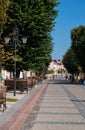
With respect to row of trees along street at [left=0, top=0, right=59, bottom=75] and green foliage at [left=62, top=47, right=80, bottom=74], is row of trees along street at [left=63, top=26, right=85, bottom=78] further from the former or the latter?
row of trees along street at [left=0, top=0, right=59, bottom=75]

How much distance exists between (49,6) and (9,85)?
10.1 meters

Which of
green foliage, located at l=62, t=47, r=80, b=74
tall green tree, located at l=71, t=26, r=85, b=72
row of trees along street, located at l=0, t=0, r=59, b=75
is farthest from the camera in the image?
green foliage, located at l=62, t=47, r=80, b=74

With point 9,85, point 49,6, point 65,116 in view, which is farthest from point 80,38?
point 65,116

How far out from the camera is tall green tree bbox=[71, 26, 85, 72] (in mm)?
81125

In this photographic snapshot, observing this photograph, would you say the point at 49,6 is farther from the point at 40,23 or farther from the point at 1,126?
the point at 1,126

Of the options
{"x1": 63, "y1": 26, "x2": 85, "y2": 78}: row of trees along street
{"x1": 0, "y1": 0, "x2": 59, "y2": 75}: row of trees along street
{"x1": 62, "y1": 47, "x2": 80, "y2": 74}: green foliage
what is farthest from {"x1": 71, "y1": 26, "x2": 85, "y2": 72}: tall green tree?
{"x1": 0, "y1": 0, "x2": 59, "y2": 75}: row of trees along street

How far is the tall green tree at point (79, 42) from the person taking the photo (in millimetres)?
81125

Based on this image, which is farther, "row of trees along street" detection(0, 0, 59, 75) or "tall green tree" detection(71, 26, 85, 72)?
"tall green tree" detection(71, 26, 85, 72)

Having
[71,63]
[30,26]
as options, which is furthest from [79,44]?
[71,63]

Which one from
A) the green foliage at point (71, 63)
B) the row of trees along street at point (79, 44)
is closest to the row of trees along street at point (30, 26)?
the row of trees along street at point (79, 44)

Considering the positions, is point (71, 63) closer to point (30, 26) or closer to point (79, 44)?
point (79, 44)

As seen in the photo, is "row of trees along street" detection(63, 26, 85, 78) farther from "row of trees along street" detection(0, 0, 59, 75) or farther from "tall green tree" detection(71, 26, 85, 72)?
"row of trees along street" detection(0, 0, 59, 75)

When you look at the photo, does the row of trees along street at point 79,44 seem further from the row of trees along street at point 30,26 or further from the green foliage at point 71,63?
the row of trees along street at point 30,26

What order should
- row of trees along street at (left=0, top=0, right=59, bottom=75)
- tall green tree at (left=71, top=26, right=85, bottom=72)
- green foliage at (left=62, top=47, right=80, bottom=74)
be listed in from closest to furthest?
row of trees along street at (left=0, top=0, right=59, bottom=75) → tall green tree at (left=71, top=26, right=85, bottom=72) → green foliage at (left=62, top=47, right=80, bottom=74)
